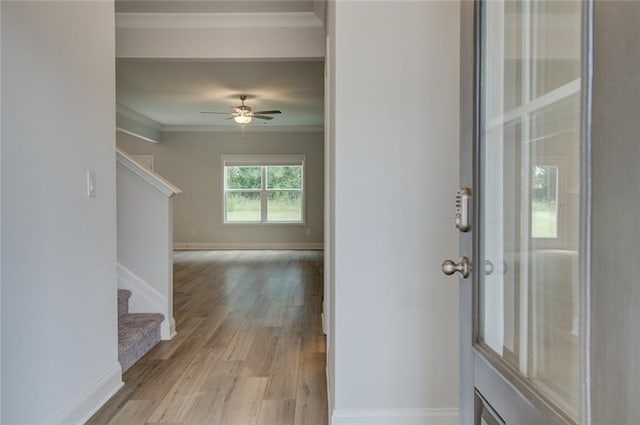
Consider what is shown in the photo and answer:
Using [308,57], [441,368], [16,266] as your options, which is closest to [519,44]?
[441,368]

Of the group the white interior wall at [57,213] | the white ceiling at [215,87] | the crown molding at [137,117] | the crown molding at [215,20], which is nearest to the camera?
the white interior wall at [57,213]

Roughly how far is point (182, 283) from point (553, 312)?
4.92 meters

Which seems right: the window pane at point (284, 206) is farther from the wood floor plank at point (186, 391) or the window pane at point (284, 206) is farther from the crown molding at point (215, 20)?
the wood floor plank at point (186, 391)

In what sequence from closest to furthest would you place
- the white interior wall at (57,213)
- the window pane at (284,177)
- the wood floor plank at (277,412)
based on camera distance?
the white interior wall at (57,213)
the wood floor plank at (277,412)
the window pane at (284,177)

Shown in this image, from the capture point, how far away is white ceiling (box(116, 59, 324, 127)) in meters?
4.58

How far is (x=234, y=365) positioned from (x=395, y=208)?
156 cm

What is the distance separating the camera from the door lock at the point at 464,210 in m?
0.98

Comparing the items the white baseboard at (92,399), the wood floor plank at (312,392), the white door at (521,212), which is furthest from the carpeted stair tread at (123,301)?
A: the white door at (521,212)

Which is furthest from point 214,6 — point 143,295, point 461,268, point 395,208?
point 461,268

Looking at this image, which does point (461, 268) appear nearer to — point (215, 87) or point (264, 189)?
point (215, 87)

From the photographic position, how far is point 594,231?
536 mm

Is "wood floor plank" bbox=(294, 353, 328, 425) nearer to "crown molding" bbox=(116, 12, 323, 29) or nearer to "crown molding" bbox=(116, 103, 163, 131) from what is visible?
"crown molding" bbox=(116, 12, 323, 29)

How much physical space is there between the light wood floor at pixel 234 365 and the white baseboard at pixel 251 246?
11.9 feet

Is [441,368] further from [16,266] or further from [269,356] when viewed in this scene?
[16,266]
